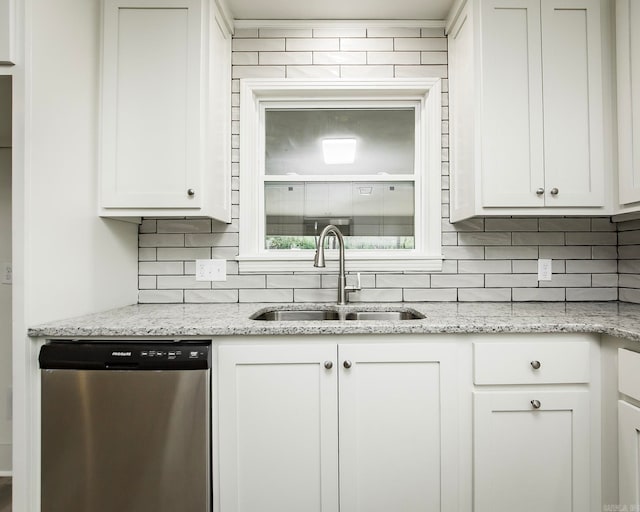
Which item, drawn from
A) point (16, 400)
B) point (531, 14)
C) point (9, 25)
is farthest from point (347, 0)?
point (16, 400)

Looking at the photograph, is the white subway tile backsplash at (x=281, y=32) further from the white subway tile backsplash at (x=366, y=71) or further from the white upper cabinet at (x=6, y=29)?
the white upper cabinet at (x=6, y=29)

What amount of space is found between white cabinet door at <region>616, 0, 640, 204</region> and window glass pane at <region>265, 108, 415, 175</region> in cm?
94

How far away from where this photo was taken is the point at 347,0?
1838 mm

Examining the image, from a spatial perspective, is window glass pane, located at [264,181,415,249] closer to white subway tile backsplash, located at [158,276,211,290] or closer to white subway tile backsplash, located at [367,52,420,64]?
white subway tile backsplash, located at [158,276,211,290]

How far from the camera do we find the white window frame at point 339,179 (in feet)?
6.51

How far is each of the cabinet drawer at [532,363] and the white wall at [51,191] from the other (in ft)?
5.35

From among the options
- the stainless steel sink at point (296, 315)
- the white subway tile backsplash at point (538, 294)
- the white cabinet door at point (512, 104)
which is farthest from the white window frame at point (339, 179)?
the white subway tile backsplash at point (538, 294)

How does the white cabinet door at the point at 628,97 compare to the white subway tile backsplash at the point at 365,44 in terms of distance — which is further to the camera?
the white subway tile backsplash at the point at 365,44

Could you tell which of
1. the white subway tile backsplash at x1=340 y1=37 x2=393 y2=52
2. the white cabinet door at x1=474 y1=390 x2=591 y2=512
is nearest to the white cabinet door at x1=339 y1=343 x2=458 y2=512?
the white cabinet door at x1=474 y1=390 x2=591 y2=512

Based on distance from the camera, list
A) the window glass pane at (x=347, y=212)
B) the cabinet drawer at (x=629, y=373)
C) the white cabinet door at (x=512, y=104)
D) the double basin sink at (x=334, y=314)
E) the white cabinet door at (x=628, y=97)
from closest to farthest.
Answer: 1. the cabinet drawer at (x=629, y=373)
2. the white cabinet door at (x=628, y=97)
3. the white cabinet door at (x=512, y=104)
4. the double basin sink at (x=334, y=314)
5. the window glass pane at (x=347, y=212)

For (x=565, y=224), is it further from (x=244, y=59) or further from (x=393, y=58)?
(x=244, y=59)

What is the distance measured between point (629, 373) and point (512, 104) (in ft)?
3.95

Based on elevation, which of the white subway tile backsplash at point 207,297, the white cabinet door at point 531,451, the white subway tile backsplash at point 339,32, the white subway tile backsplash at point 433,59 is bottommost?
the white cabinet door at point 531,451

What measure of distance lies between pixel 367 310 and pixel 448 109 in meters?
1.19
